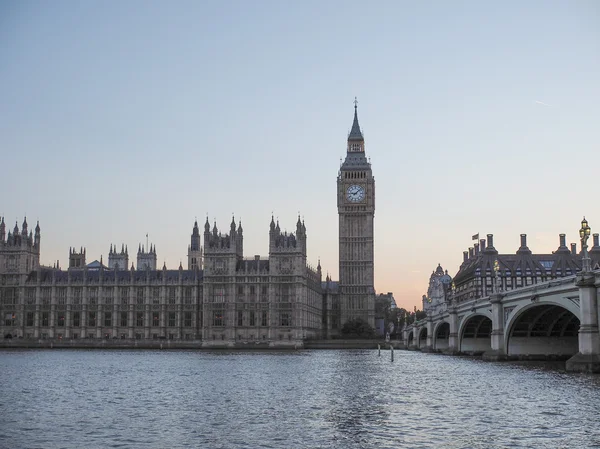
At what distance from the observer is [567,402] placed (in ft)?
138

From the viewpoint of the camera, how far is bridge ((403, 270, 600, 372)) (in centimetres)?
5991

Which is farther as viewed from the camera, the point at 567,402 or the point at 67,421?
the point at 567,402

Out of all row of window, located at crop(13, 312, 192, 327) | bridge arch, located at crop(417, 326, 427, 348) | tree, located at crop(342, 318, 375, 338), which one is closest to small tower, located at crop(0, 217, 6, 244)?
row of window, located at crop(13, 312, 192, 327)

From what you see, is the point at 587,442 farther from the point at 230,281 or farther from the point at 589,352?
the point at 230,281

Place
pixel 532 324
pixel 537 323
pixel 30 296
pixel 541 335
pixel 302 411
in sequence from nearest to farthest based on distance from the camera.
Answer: pixel 302 411
pixel 532 324
pixel 537 323
pixel 541 335
pixel 30 296

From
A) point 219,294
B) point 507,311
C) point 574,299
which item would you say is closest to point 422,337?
point 219,294

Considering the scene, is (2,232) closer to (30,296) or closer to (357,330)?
(30,296)

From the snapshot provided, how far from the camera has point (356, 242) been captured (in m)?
191

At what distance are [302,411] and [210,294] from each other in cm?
12427

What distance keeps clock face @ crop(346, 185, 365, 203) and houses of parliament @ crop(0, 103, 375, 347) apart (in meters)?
0.84

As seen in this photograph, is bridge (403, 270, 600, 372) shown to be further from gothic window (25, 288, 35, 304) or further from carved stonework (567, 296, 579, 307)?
gothic window (25, 288, 35, 304)

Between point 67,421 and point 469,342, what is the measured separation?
8563 centimetres

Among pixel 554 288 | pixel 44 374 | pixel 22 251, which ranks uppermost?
pixel 22 251

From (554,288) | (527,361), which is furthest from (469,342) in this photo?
(554,288)
